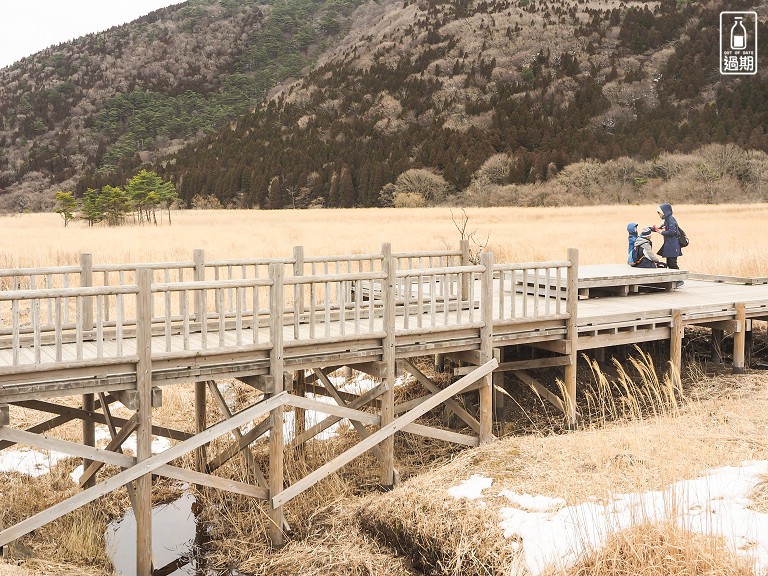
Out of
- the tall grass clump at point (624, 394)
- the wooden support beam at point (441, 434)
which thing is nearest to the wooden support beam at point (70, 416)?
the wooden support beam at point (441, 434)

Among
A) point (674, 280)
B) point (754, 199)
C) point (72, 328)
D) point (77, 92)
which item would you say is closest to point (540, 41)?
point (754, 199)

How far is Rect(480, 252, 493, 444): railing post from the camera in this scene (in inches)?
409

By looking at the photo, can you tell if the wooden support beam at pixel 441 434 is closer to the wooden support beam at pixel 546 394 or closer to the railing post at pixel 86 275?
the wooden support beam at pixel 546 394

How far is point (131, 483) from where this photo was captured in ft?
28.9

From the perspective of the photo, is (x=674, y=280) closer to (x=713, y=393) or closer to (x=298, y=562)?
(x=713, y=393)

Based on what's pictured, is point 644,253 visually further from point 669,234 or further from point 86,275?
point 86,275

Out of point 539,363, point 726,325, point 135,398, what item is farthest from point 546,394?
point 135,398

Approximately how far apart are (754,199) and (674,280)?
47946mm

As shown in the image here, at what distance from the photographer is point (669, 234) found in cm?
1570

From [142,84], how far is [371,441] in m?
136

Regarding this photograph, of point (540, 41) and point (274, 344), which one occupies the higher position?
point (540, 41)

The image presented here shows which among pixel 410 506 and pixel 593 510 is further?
pixel 410 506

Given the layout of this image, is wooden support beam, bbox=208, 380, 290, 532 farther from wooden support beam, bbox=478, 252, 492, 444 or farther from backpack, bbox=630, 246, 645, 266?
backpack, bbox=630, 246, 645, 266

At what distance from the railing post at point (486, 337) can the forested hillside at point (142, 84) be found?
3154 inches
